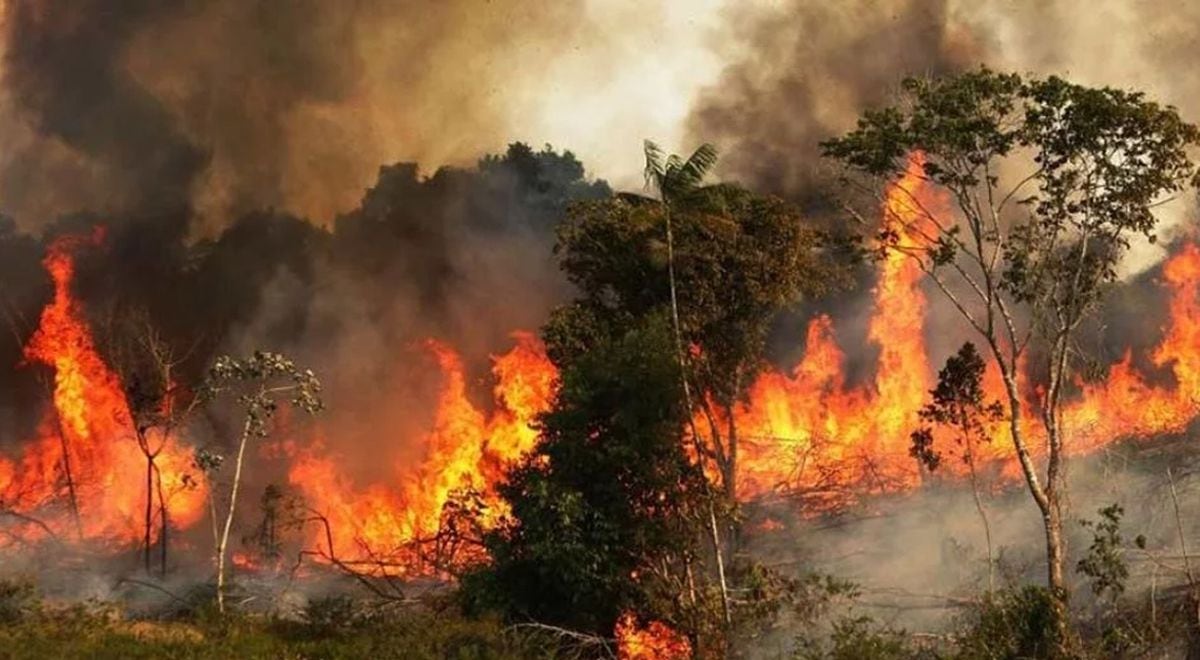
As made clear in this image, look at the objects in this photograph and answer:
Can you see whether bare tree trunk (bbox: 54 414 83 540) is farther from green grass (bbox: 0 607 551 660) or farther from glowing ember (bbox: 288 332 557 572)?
green grass (bbox: 0 607 551 660)

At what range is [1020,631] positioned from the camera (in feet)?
65.7

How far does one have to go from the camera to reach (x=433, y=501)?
4169 centimetres

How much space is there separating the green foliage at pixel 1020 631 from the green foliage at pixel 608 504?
587cm

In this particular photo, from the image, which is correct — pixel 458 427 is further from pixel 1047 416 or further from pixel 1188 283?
pixel 1188 283

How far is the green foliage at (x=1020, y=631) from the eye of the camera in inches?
775

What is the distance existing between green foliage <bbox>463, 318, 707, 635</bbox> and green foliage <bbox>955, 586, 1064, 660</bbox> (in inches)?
231

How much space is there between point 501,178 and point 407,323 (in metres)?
9.05

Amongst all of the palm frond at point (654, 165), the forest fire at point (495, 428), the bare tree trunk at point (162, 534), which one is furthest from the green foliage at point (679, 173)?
the bare tree trunk at point (162, 534)

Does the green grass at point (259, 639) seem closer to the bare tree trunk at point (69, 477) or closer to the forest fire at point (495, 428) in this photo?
the forest fire at point (495, 428)

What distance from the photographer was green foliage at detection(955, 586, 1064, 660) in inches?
775

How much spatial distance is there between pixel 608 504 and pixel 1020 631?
8.44 metres

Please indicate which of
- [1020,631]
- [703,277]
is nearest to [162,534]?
[703,277]

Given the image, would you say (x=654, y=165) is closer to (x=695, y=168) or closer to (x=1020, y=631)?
(x=695, y=168)

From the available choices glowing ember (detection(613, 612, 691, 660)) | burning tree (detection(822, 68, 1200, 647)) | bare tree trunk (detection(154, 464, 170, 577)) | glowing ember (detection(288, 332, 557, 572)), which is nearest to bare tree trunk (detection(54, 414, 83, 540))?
bare tree trunk (detection(154, 464, 170, 577))
